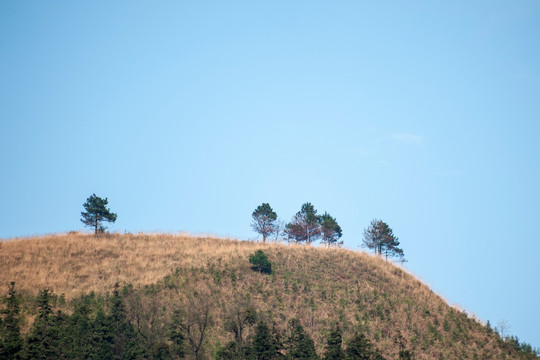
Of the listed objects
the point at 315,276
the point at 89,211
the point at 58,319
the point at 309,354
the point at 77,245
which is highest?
the point at 89,211

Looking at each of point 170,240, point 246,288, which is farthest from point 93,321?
point 170,240

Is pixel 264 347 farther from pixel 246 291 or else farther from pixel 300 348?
pixel 246 291

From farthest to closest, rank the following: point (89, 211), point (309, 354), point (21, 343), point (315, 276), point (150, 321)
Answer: point (89, 211)
point (315, 276)
point (150, 321)
point (309, 354)
point (21, 343)

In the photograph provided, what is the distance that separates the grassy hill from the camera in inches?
2153

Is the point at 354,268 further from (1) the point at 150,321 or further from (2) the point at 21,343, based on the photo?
(2) the point at 21,343

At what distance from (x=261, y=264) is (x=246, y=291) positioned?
5695 mm

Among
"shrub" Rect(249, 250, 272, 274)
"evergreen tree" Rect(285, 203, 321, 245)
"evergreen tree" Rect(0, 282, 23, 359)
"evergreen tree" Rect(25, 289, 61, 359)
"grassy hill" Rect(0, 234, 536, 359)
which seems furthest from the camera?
"evergreen tree" Rect(285, 203, 321, 245)

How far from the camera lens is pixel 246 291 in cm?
6084

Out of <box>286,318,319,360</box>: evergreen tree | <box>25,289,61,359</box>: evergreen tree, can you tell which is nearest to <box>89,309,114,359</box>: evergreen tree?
<box>25,289,61,359</box>: evergreen tree

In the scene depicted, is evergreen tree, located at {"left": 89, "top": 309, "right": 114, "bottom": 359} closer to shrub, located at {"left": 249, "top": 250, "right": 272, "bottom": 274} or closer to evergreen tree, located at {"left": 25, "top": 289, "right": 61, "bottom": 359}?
evergreen tree, located at {"left": 25, "top": 289, "right": 61, "bottom": 359}

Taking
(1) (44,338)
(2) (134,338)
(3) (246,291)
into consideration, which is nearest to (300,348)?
(2) (134,338)

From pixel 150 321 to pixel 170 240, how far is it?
26.1m

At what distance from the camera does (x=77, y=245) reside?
71.1 meters

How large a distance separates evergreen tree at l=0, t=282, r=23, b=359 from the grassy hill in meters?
1.28
